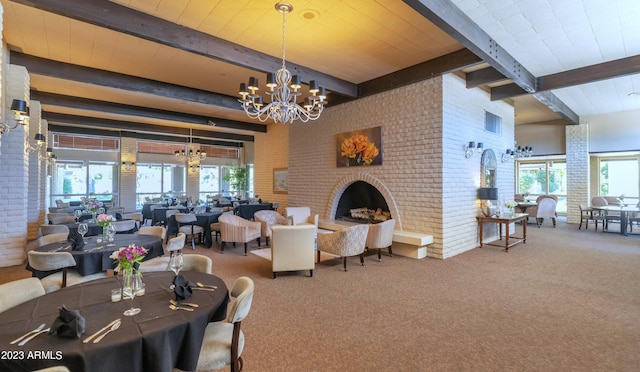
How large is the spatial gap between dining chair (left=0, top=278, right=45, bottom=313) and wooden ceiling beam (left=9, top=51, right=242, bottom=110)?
5.34 meters

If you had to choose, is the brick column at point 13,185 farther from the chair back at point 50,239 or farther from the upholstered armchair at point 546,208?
the upholstered armchair at point 546,208

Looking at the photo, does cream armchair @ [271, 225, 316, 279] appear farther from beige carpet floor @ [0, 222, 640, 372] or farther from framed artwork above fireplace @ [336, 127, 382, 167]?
framed artwork above fireplace @ [336, 127, 382, 167]

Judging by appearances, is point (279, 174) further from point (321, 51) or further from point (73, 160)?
point (73, 160)

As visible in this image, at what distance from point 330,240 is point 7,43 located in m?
6.30

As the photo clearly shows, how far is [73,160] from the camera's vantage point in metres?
11.6

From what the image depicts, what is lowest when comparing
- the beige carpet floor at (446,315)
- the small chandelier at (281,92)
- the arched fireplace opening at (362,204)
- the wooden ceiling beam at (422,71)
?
the beige carpet floor at (446,315)

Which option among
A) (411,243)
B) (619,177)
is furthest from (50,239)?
(619,177)

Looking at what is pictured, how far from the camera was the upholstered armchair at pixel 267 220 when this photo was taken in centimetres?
663

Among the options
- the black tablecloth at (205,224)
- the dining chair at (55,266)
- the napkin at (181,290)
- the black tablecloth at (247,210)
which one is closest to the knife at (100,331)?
the napkin at (181,290)

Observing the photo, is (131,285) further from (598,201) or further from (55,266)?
(598,201)

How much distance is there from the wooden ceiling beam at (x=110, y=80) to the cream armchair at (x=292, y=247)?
4642 mm

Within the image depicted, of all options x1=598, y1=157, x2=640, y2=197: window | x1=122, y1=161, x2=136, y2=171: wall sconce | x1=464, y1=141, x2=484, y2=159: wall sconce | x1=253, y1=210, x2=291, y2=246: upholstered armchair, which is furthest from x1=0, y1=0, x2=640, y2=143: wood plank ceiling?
x1=122, y1=161, x2=136, y2=171: wall sconce

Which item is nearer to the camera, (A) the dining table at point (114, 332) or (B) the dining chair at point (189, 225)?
(A) the dining table at point (114, 332)

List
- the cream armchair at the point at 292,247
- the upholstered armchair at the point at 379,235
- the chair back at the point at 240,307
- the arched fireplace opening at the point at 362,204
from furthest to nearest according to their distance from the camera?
the arched fireplace opening at the point at 362,204, the upholstered armchair at the point at 379,235, the cream armchair at the point at 292,247, the chair back at the point at 240,307
